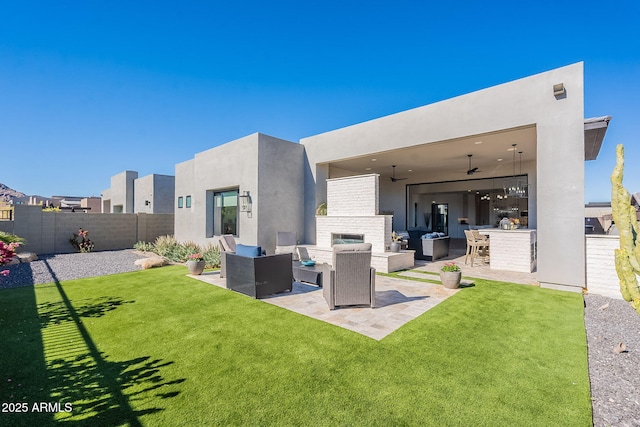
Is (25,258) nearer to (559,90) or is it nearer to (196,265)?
(196,265)

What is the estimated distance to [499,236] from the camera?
8242 mm

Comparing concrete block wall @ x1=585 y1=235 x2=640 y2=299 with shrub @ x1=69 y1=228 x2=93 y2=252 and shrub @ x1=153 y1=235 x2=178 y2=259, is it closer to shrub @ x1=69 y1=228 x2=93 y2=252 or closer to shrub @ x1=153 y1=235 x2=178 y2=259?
shrub @ x1=153 y1=235 x2=178 y2=259

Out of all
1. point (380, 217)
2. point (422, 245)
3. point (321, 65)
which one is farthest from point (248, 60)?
point (422, 245)

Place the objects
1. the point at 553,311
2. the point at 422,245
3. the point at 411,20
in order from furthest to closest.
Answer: the point at 422,245, the point at 411,20, the point at 553,311

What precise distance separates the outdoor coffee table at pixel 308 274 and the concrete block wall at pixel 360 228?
2.66m

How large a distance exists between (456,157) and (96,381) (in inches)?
474

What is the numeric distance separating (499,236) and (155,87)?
14189 millimetres

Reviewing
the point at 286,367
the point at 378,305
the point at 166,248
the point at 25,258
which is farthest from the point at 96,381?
the point at 25,258

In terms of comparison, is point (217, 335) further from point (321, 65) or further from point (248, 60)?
point (321, 65)

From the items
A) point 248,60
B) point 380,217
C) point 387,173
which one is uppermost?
point 248,60

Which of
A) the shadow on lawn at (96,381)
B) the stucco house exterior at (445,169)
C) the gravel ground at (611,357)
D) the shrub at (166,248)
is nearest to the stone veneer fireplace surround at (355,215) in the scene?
the stucco house exterior at (445,169)

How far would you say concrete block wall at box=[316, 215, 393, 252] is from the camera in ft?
28.2

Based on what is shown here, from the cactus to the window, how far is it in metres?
10.1

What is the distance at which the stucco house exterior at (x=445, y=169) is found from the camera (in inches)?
235
